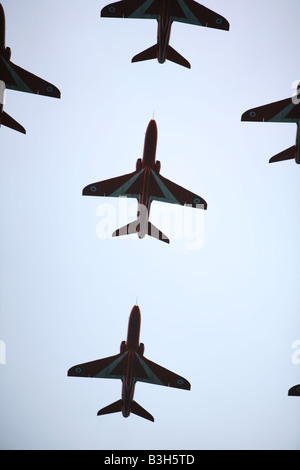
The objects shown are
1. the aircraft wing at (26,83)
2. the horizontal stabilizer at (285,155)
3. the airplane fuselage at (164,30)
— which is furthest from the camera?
the horizontal stabilizer at (285,155)

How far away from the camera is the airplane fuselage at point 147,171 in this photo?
1583 cm

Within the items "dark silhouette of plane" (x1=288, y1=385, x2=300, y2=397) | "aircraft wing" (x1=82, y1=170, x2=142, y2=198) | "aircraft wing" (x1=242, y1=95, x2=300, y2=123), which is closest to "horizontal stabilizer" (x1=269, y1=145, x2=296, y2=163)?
"aircraft wing" (x1=242, y1=95, x2=300, y2=123)

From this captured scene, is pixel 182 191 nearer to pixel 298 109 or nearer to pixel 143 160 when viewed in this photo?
pixel 143 160

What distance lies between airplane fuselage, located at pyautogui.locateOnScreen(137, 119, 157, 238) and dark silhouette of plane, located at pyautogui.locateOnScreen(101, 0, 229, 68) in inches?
90.6

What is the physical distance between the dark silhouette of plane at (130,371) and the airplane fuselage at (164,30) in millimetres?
8739

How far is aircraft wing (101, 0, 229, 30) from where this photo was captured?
50.8 feet

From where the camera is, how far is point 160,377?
59.2ft

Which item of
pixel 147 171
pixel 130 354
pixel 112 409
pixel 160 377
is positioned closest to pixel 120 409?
pixel 112 409

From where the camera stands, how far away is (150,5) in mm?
15617

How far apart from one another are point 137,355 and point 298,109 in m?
10.4

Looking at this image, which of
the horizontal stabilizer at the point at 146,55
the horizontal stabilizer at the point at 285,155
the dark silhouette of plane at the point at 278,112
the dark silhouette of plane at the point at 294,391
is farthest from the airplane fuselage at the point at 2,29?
the dark silhouette of plane at the point at 294,391

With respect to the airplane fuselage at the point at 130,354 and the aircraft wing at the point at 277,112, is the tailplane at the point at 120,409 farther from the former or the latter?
the aircraft wing at the point at 277,112
